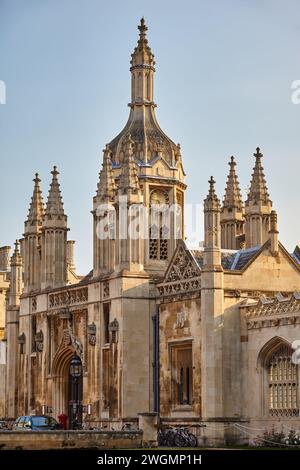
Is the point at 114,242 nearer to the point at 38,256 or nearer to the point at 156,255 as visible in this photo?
the point at 156,255

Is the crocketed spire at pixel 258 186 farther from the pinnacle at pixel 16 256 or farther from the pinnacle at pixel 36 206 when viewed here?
the pinnacle at pixel 16 256

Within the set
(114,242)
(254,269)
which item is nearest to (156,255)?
(114,242)

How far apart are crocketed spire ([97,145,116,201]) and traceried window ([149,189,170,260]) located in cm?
292

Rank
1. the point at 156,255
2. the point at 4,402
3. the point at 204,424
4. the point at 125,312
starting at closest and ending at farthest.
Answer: the point at 204,424
the point at 125,312
the point at 156,255
the point at 4,402

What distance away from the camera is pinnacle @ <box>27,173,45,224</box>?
75.4 meters

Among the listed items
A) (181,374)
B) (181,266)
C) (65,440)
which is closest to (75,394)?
(181,374)

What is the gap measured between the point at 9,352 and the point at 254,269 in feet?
65.8

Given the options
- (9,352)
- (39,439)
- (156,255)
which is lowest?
(39,439)

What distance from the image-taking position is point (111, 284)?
65.1 m

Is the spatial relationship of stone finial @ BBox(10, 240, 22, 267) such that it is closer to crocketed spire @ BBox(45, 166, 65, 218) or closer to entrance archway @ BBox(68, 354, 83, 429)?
crocketed spire @ BBox(45, 166, 65, 218)

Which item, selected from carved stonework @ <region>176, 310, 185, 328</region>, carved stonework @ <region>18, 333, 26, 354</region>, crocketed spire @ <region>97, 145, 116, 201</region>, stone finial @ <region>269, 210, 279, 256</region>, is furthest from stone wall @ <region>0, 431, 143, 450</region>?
carved stonework @ <region>18, 333, 26, 354</region>

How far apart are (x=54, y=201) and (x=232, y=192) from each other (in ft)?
32.4

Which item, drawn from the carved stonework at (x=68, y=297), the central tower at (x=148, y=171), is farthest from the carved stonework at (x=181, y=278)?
the carved stonework at (x=68, y=297)

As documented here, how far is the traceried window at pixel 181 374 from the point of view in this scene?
62.6 meters
